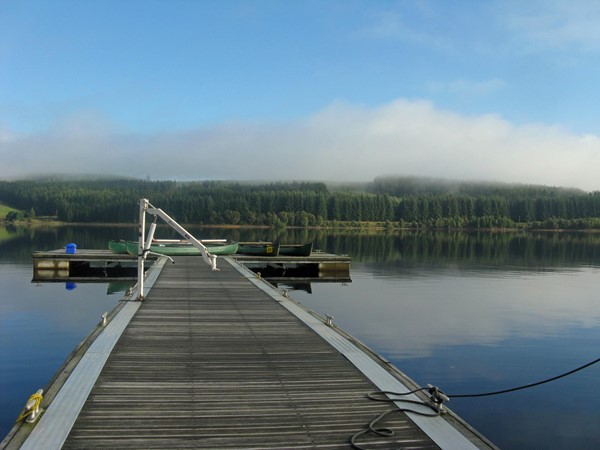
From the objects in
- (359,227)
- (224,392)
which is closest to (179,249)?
(224,392)

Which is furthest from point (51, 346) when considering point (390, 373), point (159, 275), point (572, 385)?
point (572, 385)

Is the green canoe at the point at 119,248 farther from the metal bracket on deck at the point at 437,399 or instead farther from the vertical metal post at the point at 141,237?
the metal bracket on deck at the point at 437,399

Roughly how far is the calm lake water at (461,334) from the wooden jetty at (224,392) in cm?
285

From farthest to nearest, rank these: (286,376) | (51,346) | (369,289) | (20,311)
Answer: (369,289) → (20,311) → (51,346) → (286,376)

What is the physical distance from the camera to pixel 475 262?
50.0 meters

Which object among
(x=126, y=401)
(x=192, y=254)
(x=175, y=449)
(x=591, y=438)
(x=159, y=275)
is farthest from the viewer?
(x=192, y=254)

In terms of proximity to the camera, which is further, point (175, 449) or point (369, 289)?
point (369, 289)

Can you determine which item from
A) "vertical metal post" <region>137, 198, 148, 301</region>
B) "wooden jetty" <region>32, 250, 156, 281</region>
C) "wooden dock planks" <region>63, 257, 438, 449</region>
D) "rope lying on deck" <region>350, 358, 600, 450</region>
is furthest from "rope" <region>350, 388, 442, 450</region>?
"wooden jetty" <region>32, 250, 156, 281</region>

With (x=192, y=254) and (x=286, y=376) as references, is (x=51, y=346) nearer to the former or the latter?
(x=286, y=376)

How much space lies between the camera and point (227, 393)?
8133 mm

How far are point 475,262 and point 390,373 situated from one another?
43217mm

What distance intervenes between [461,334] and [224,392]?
13.2 m

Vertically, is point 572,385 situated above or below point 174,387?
below

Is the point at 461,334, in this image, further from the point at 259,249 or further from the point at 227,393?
the point at 259,249
